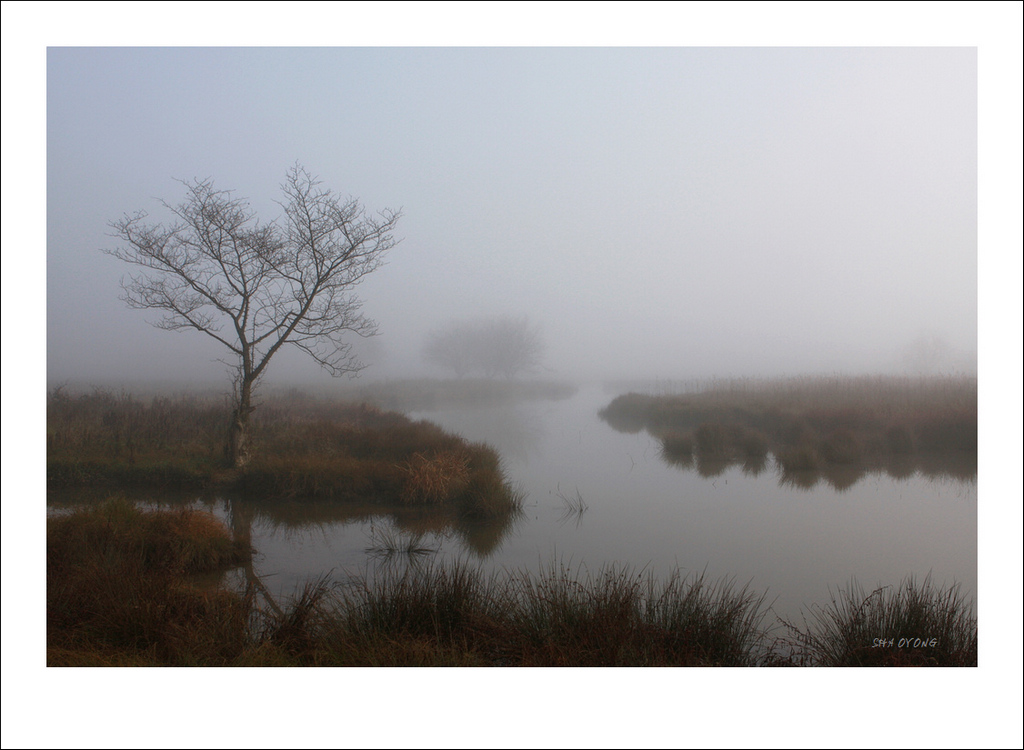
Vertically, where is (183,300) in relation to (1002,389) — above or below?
above

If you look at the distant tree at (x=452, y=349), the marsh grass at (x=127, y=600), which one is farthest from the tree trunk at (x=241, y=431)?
the distant tree at (x=452, y=349)

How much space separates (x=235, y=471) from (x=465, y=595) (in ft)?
14.8

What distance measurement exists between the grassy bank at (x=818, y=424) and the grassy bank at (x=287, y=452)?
345 cm

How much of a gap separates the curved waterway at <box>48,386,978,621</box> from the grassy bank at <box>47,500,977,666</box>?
2.36 ft

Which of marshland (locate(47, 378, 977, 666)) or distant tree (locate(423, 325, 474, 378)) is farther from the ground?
distant tree (locate(423, 325, 474, 378))

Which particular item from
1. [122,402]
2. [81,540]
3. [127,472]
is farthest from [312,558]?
[122,402]

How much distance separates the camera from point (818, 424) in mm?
8086

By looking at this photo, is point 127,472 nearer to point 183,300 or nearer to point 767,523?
point 183,300

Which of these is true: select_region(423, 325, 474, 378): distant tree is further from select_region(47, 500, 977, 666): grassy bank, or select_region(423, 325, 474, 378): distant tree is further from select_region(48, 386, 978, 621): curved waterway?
select_region(47, 500, 977, 666): grassy bank

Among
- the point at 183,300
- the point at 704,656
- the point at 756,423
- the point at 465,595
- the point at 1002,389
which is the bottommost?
the point at 704,656

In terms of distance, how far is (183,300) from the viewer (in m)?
6.48

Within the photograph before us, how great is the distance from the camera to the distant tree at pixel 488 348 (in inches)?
283

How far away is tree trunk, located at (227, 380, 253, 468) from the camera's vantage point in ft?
22.0

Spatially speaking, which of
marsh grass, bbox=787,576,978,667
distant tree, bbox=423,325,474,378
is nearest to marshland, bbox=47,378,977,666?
marsh grass, bbox=787,576,978,667
